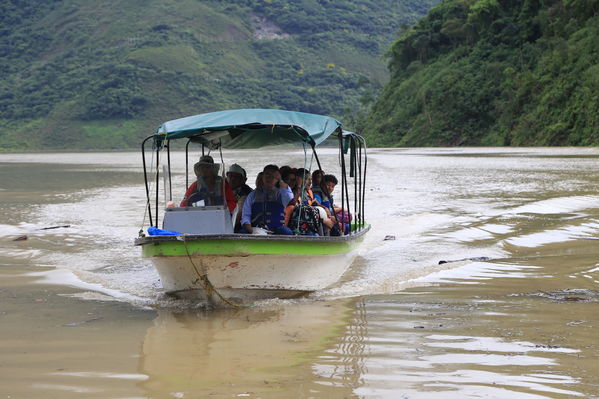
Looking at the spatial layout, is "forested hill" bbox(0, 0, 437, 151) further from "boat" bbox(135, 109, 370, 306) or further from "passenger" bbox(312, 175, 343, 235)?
"boat" bbox(135, 109, 370, 306)

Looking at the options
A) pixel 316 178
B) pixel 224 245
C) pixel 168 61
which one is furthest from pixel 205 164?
pixel 168 61

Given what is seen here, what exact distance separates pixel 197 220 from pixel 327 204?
217cm

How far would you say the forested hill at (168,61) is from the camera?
333ft

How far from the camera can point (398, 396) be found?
4.23 m

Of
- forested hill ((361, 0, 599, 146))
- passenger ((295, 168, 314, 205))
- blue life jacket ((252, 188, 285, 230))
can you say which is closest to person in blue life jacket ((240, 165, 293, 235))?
blue life jacket ((252, 188, 285, 230))

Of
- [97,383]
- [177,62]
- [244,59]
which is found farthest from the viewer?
[244,59]

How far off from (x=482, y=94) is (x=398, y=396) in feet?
164

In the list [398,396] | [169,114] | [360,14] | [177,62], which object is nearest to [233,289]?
[398,396]

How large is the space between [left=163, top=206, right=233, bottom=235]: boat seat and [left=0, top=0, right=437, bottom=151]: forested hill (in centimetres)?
9051

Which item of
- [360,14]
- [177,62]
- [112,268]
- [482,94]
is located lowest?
[112,268]

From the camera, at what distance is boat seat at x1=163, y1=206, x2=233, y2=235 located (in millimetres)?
7410

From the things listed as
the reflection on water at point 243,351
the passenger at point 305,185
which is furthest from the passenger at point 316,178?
the reflection on water at point 243,351

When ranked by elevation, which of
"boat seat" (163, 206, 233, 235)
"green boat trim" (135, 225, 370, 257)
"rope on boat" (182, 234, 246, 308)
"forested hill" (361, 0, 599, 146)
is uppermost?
"forested hill" (361, 0, 599, 146)

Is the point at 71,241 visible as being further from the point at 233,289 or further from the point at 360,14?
the point at 360,14
